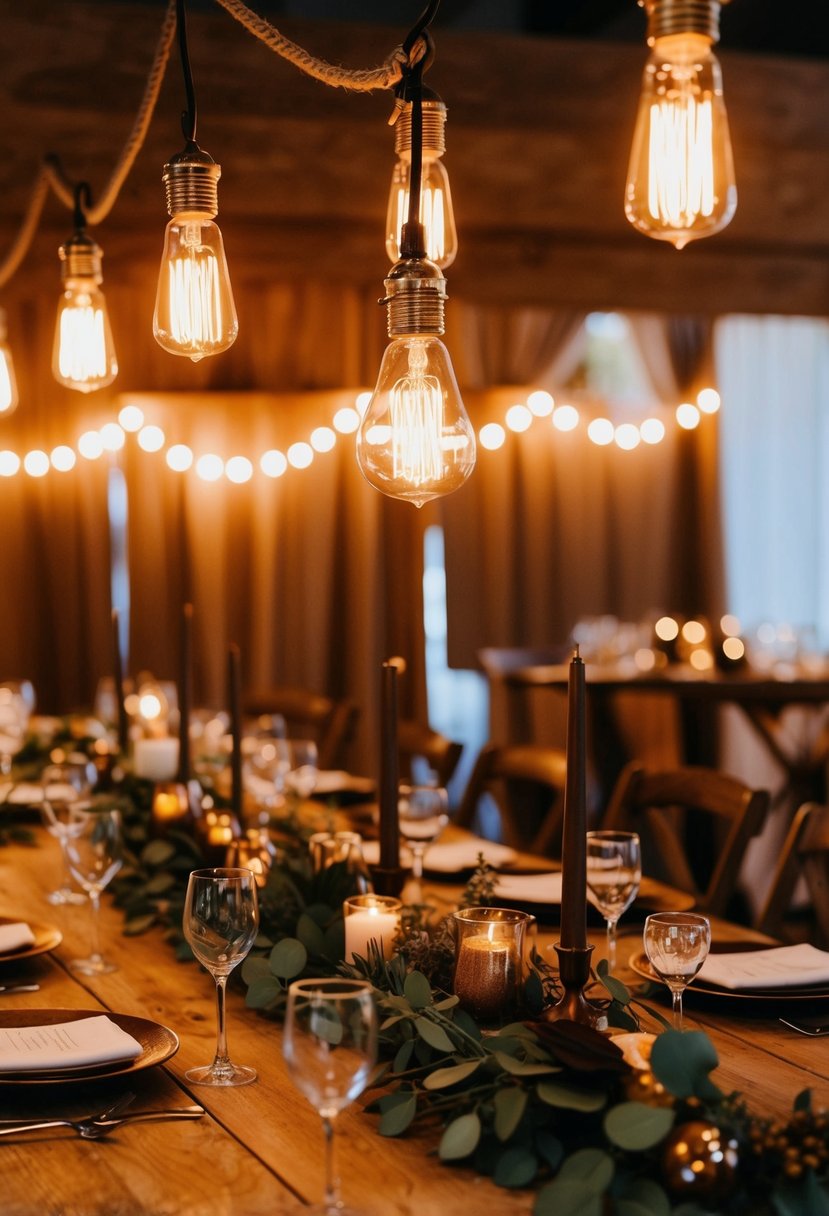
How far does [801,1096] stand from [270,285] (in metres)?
5.38

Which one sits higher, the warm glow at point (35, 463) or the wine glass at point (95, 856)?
the warm glow at point (35, 463)

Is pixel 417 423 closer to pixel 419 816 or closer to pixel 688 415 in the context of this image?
pixel 419 816

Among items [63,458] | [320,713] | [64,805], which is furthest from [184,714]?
[63,458]

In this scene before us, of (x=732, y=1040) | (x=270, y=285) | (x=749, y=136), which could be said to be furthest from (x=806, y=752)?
(x=732, y=1040)

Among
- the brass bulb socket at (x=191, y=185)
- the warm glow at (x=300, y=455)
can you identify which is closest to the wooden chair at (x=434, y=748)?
the brass bulb socket at (x=191, y=185)

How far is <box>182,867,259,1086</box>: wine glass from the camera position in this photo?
4.68 feet

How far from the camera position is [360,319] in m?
6.26

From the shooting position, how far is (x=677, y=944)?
146 cm

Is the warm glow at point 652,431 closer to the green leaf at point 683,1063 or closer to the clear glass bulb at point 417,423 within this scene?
the clear glass bulb at point 417,423

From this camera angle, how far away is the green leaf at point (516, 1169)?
1.16 m

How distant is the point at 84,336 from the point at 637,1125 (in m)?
1.63

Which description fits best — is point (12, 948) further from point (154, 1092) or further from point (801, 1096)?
point (801, 1096)

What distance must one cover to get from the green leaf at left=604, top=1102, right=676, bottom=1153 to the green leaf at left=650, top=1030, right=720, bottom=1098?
0.03m

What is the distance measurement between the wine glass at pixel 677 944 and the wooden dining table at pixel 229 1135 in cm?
11
